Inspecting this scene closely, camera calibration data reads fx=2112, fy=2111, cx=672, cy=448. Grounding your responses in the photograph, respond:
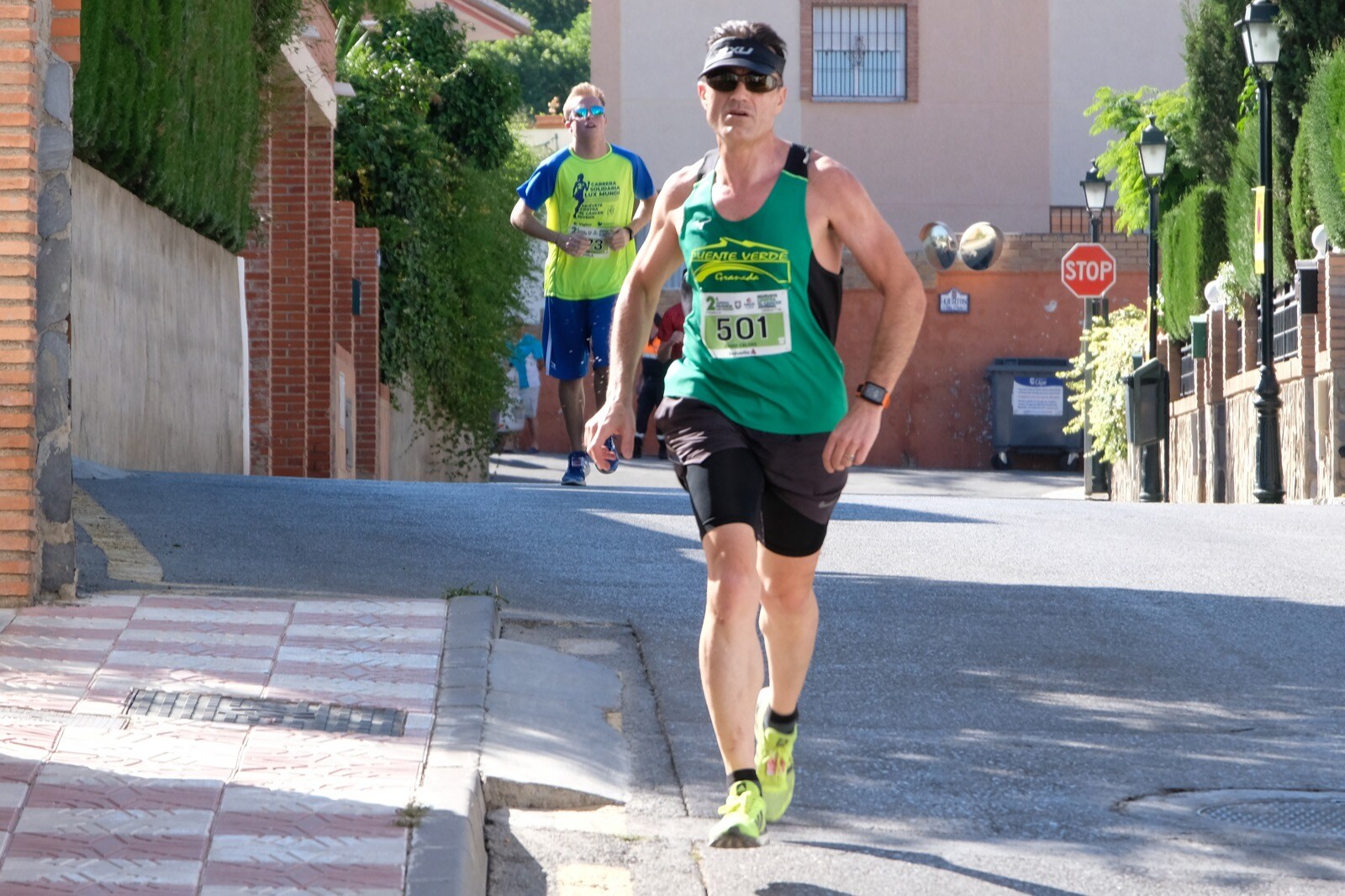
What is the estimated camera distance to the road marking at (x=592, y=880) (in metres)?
4.66

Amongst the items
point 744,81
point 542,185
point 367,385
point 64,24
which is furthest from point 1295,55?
point 744,81

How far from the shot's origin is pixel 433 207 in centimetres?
2422

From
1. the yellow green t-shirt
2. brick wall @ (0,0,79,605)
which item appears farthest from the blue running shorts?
brick wall @ (0,0,79,605)

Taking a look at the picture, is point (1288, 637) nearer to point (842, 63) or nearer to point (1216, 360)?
point (1216, 360)

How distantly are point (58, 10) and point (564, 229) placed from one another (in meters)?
4.34

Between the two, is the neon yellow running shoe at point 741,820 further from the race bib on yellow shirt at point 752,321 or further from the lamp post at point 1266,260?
the lamp post at point 1266,260

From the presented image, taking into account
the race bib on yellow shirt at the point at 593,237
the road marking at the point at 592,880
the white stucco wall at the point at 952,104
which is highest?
the white stucco wall at the point at 952,104

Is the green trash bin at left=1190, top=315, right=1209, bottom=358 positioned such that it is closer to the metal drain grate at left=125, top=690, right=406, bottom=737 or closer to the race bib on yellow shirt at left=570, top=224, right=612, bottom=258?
the race bib on yellow shirt at left=570, top=224, right=612, bottom=258

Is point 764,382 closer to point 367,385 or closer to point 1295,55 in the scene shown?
point 1295,55

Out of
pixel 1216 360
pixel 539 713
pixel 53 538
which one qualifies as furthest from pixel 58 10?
pixel 1216 360

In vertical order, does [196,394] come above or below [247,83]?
below

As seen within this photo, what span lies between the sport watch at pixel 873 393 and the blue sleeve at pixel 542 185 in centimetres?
672

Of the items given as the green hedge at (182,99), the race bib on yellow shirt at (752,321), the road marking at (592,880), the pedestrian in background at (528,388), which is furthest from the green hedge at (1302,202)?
the pedestrian in background at (528,388)

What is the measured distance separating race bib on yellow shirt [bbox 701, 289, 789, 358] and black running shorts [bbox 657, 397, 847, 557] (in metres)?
0.17
